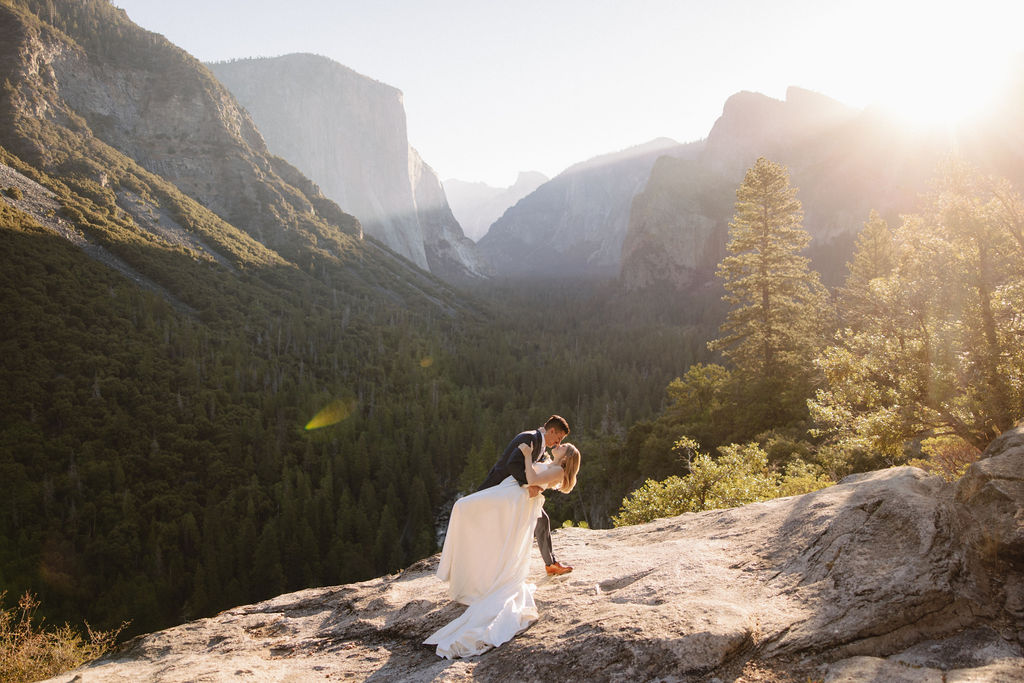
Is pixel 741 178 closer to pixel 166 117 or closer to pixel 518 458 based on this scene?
pixel 166 117

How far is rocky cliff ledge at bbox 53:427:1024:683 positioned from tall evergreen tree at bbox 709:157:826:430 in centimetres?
1911

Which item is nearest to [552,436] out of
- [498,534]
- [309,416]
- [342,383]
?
[498,534]

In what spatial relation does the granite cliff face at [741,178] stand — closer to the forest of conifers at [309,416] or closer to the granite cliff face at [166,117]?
the forest of conifers at [309,416]

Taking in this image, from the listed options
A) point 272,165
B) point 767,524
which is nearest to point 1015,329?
point 767,524

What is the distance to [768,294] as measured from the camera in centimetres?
2659

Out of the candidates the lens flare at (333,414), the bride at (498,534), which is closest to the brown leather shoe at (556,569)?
the bride at (498,534)

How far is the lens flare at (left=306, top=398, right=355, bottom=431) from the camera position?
71550 mm

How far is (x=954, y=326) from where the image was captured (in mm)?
10484

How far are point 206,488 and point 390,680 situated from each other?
198ft

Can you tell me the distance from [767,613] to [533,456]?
10.5 ft

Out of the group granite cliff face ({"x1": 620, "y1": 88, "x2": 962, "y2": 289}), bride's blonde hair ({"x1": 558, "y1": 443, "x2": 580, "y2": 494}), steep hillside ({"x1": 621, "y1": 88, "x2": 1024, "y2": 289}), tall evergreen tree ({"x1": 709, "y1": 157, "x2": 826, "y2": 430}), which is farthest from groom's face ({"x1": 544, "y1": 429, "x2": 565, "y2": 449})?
granite cliff face ({"x1": 620, "y1": 88, "x2": 962, "y2": 289})

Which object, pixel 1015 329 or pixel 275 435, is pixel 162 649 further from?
pixel 275 435

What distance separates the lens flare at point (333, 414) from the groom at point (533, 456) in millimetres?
68958

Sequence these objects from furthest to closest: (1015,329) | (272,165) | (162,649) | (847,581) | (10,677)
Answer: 1. (272,165)
2. (10,677)
3. (1015,329)
4. (162,649)
5. (847,581)
